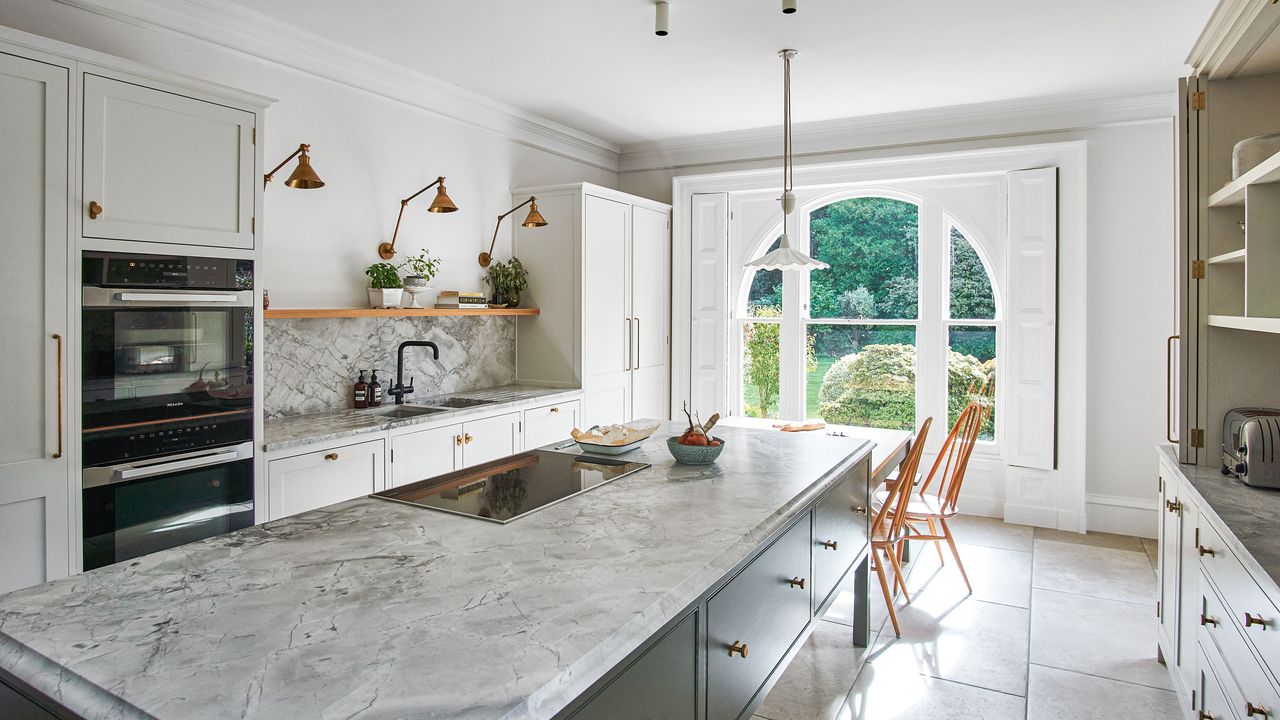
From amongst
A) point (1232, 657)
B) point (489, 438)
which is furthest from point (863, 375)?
point (1232, 657)

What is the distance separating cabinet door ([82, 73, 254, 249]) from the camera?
2508mm

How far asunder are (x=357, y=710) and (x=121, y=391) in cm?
215

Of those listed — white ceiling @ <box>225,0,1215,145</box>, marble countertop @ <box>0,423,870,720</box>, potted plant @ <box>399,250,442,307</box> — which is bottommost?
marble countertop @ <box>0,423,870,720</box>

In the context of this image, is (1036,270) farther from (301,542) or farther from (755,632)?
(301,542)

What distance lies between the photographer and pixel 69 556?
8.04 ft

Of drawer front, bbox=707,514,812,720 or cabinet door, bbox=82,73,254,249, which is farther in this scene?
cabinet door, bbox=82,73,254,249

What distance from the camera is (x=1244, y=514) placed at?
205 centimetres

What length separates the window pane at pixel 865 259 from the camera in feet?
18.0

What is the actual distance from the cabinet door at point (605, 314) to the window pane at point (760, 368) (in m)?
1.01

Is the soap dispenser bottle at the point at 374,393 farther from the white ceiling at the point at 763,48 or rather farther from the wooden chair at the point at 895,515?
the wooden chair at the point at 895,515

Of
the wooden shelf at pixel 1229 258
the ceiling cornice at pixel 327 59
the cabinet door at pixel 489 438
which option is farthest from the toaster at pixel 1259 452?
the ceiling cornice at pixel 327 59

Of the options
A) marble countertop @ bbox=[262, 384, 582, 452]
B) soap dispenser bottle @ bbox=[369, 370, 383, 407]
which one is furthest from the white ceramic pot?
marble countertop @ bbox=[262, 384, 582, 452]

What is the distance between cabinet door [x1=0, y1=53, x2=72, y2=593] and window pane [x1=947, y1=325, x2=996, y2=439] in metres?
4.98

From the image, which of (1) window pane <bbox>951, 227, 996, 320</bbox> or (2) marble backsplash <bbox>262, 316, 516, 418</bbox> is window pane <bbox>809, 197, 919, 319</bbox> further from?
(2) marble backsplash <bbox>262, 316, 516, 418</bbox>
